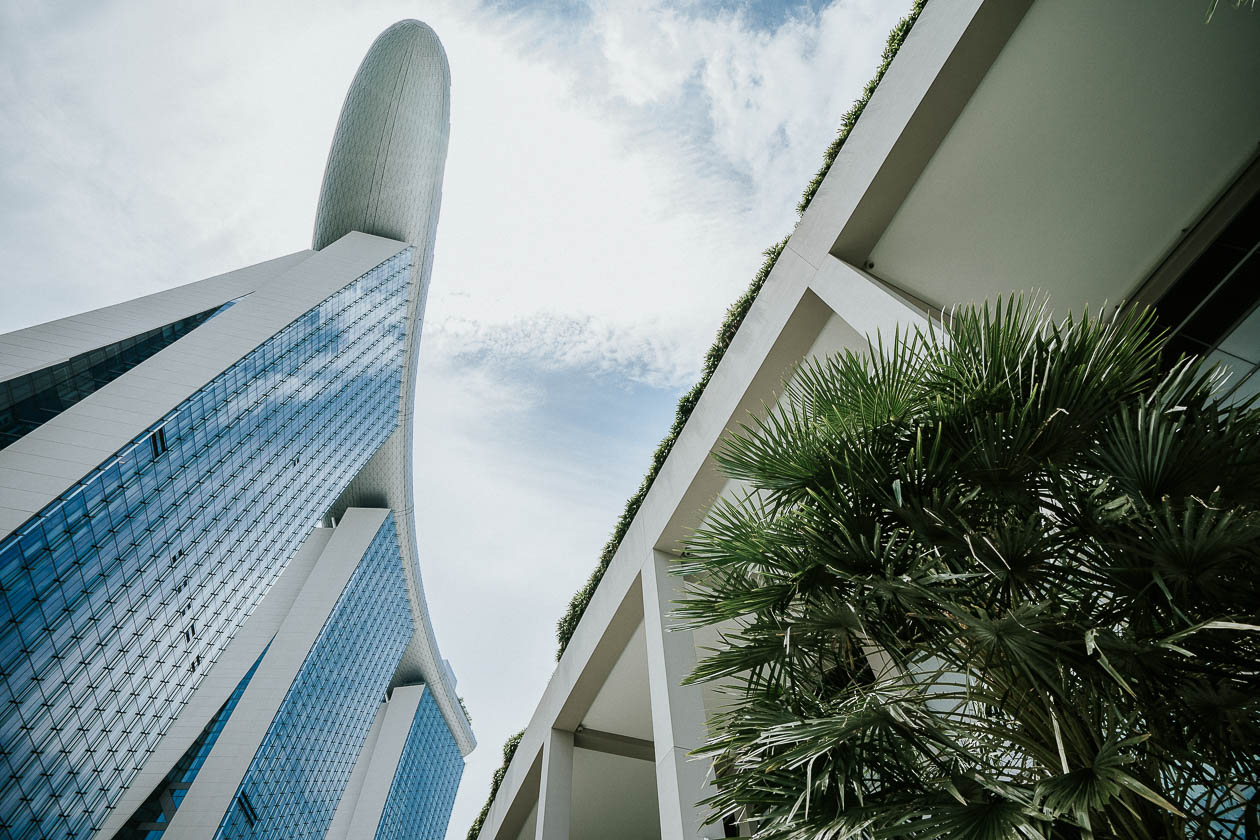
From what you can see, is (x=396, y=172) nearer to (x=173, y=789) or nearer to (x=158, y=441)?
(x=158, y=441)

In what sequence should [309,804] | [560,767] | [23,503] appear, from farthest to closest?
[309,804] < [23,503] < [560,767]

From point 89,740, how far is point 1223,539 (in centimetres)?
4098

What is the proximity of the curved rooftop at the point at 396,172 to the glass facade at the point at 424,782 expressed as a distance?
Answer: 23241 millimetres

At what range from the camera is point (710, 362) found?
30.2 ft

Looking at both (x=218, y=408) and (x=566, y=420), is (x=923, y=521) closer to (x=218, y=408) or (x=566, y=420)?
(x=566, y=420)

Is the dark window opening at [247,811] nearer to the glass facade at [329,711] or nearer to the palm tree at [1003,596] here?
the glass facade at [329,711]

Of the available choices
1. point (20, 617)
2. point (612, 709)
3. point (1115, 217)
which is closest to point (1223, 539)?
point (1115, 217)

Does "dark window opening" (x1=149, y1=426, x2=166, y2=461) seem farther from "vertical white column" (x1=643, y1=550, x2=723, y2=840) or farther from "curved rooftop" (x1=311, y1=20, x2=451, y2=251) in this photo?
"vertical white column" (x1=643, y1=550, x2=723, y2=840)

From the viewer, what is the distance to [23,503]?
2452cm

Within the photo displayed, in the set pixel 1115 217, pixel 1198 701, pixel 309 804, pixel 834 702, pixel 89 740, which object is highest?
pixel 309 804

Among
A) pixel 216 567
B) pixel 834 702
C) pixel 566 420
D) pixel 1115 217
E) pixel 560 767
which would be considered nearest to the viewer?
pixel 834 702

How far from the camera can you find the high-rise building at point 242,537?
27156 mm

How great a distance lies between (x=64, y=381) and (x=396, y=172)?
27859mm

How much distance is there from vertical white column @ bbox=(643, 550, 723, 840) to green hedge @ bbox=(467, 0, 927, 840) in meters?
2.14
